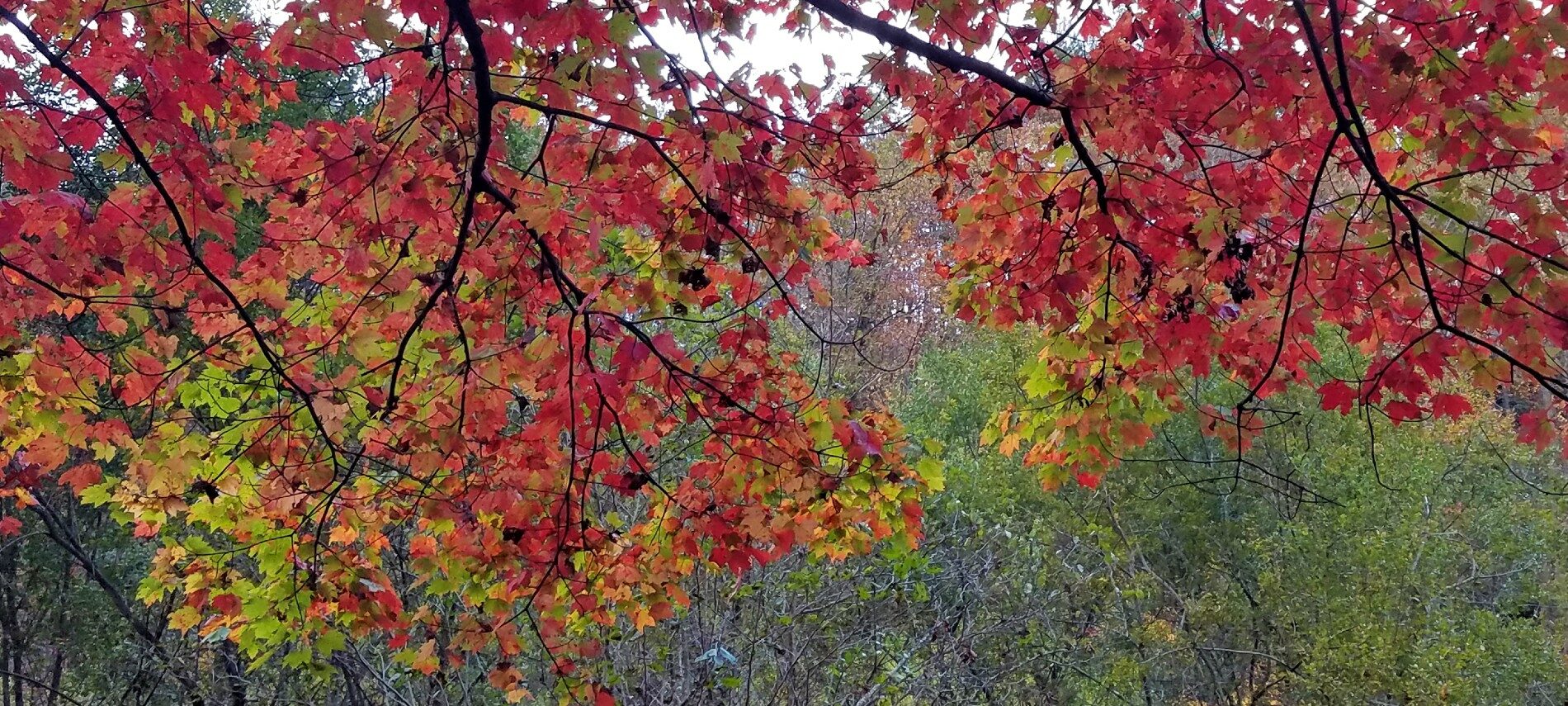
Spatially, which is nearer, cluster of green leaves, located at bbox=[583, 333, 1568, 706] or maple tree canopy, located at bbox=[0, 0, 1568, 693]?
maple tree canopy, located at bbox=[0, 0, 1568, 693]

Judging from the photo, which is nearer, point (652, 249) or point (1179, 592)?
point (652, 249)

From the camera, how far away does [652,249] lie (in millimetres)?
3475

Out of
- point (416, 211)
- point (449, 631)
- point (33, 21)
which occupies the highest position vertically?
point (33, 21)

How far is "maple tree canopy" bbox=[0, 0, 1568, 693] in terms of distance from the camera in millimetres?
2328

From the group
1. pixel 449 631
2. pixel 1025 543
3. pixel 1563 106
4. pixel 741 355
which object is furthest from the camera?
pixel 1025 543

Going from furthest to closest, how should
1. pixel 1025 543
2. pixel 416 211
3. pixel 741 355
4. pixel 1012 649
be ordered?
pixel 1012 649 → pixel 1025 543 → pixel 741 355 → pixel 416 211

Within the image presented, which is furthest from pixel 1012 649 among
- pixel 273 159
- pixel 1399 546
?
pixel 273 159

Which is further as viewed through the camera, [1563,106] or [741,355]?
[741,355]

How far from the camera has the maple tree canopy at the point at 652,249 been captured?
233cm

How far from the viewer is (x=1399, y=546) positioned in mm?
5613

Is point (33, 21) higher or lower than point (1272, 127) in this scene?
higher

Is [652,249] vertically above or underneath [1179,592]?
underneath

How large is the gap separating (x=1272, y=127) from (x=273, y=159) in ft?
10.0

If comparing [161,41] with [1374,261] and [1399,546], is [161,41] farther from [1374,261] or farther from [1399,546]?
[1399,546]
